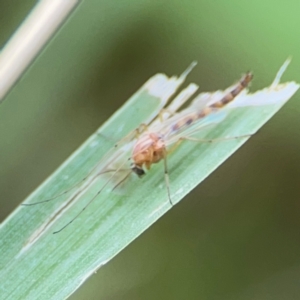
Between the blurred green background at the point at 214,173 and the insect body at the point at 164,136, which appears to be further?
the blurred green background at the point at 214,173

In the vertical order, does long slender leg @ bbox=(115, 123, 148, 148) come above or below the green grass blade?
above

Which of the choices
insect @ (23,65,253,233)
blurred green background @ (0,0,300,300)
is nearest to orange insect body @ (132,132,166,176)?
insect @ (23,65,253,233)

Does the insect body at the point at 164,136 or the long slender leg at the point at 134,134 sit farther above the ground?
the long slender leg at the point at 134,134

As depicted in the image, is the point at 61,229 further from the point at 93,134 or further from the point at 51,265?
the point at 93,134

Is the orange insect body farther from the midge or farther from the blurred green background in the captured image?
the blurred green background

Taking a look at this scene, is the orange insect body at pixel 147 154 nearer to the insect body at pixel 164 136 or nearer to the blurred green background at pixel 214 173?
the insect body at pixel 164 136

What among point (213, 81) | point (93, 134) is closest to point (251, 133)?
point (213, 81)

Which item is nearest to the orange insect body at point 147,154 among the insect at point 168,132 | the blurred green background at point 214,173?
the insect at point 168,132
